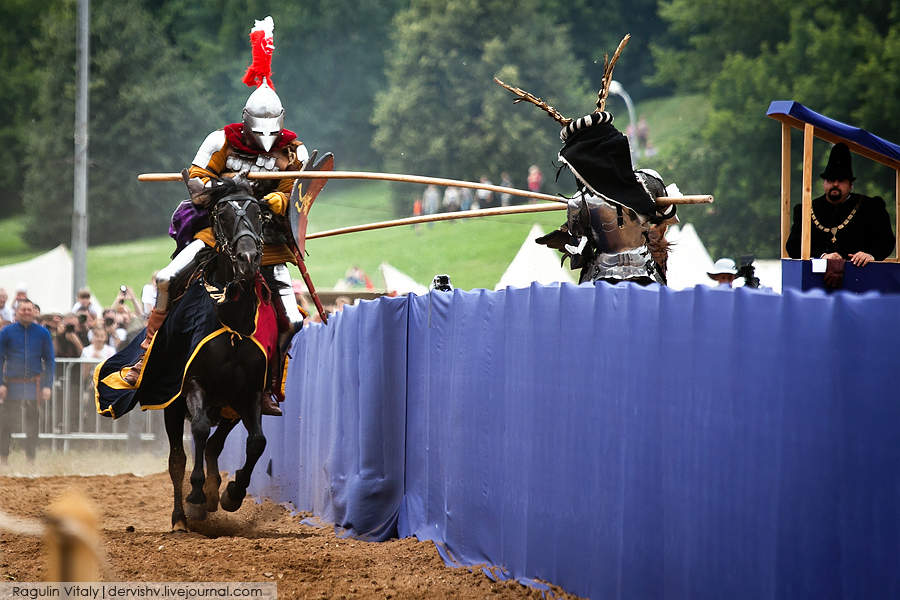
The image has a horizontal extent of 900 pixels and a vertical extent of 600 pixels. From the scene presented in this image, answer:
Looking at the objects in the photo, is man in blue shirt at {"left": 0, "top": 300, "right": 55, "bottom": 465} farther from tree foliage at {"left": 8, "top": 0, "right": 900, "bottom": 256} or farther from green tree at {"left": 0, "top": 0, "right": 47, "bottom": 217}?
green tree at {"left": 0, "top": 0, "right": 47, "bottom": 217}

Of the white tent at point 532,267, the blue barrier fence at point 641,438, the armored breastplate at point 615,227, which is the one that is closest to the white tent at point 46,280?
the white tent at point 532,267

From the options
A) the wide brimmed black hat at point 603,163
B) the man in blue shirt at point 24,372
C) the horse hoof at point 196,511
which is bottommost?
the horse hoof at point 196,511

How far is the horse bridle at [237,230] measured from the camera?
9.82 meters

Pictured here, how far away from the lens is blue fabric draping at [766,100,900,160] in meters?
8.32

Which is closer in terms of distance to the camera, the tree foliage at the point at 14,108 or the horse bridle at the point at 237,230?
the horse bridle at the point at 237,230

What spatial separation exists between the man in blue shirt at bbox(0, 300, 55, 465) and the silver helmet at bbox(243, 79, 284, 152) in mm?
7173

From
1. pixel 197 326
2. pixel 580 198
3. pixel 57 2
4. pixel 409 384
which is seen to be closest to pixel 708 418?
pixel 580 198

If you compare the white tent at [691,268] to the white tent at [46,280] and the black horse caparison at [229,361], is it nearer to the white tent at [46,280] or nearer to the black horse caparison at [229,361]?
the black horse caparison at [229,361]

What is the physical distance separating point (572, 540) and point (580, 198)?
278 centimetres

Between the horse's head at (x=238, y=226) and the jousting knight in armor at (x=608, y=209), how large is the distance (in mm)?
2310

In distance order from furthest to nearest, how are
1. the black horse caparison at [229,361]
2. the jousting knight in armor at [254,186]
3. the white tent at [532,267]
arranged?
the white tent at [532,267] < the jousting knight in armor at [254,186] < the black horse caparison at [229,361]

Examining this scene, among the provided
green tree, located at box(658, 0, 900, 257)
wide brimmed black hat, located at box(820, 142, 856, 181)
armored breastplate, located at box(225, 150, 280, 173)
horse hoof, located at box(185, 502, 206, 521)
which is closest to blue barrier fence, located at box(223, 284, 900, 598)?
horse hoof, located at box(185, 502, 206, 521)

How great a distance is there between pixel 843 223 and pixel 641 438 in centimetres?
348

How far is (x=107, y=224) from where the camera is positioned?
193 feet
